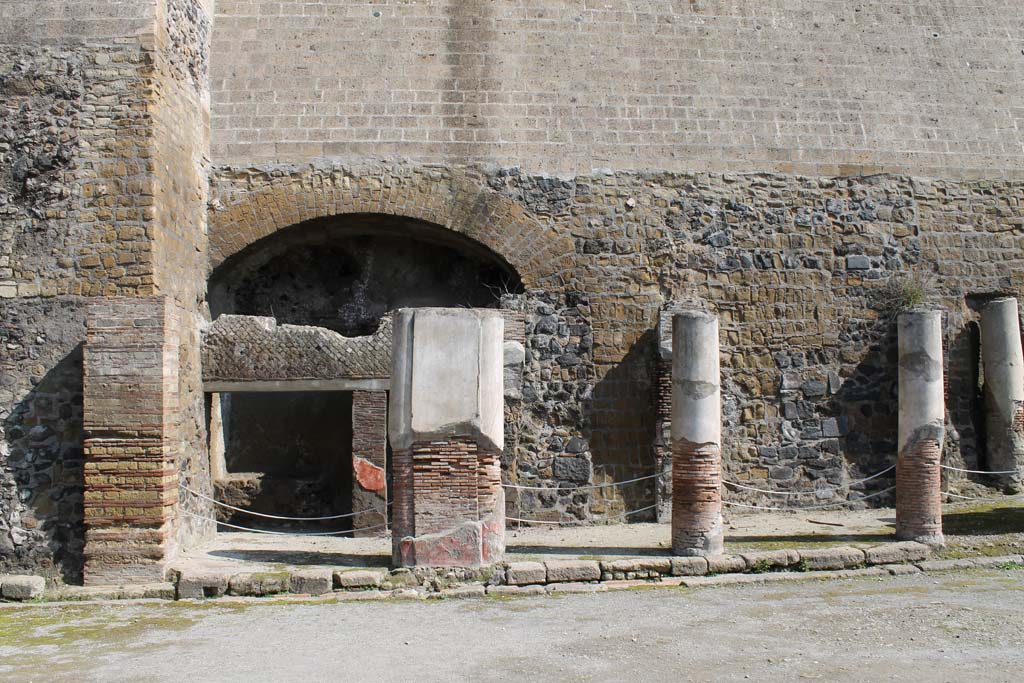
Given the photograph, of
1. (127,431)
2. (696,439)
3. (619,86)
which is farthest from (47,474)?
(619,86)

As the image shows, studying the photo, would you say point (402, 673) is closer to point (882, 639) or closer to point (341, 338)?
point (882, 639)

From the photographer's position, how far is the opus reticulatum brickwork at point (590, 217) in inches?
380

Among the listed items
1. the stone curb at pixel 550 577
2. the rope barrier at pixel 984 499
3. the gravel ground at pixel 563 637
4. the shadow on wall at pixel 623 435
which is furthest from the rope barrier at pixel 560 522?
the rope barrier at pixel 984 499

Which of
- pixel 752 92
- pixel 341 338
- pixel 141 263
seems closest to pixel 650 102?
pixel 752 92

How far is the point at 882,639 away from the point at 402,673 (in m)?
2.91

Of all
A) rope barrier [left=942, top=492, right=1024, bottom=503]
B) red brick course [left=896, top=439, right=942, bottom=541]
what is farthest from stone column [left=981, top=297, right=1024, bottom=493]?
red brick course [left=896, top=439, right=942, bottom=541]

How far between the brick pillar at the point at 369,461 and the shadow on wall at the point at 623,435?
7.19ft

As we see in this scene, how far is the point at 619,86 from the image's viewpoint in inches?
428

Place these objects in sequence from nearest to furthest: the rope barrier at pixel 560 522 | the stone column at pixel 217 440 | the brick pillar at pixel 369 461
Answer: the brick pillar at pixel 369 461 → the stone column at pixel 217 440 → the rope barrier at pixel 560 522

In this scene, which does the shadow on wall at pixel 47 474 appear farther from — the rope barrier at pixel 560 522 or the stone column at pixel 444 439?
the rope barrier at pixel 560 522

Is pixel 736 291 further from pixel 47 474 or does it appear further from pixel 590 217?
pixel 47 474

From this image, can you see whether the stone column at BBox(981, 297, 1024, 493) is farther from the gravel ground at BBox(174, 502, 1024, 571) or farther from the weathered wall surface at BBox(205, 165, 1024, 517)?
the gravel ground at BBox(174, 502, 1024, 571)

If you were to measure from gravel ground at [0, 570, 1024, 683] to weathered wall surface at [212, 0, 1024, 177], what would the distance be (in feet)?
16.7

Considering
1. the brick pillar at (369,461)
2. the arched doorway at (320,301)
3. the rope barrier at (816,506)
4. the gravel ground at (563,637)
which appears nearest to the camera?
the gravel ground at (563,637)
